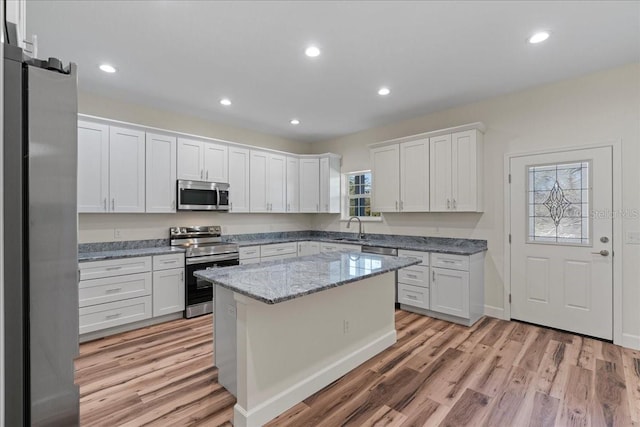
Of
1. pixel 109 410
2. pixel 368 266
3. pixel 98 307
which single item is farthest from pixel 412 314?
pixel 98 307

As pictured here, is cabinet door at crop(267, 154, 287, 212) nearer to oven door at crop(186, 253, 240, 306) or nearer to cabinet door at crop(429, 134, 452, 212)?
A: oven door at crop(186, 253, 240, 306)

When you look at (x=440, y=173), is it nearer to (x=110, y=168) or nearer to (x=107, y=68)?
(x=107, y=68)

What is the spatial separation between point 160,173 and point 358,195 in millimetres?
3207

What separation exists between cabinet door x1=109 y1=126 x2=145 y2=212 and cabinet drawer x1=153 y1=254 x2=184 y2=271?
671 mm

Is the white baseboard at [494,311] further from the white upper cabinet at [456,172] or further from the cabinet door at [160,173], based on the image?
the cabinet door at [160,173]

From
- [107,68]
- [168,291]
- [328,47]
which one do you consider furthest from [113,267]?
[328,47]

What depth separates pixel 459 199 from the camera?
4.01 metres

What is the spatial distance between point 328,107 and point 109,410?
382 cm

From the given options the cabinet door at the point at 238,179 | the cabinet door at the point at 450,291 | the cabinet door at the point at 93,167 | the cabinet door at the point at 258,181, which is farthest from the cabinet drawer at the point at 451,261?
the cabinet door at the point at 93,167

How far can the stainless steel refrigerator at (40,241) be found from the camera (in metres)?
0.67

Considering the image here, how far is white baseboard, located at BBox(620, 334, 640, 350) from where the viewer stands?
2991 millimetres

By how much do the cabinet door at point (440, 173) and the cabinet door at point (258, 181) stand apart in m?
2.59

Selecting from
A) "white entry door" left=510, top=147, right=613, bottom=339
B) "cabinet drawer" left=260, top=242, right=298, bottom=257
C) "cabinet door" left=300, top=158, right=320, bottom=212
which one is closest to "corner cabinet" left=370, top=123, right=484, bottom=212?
"white entry door" left=510, top=147, right=613, bottom=339

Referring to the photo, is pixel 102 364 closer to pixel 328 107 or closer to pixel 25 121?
pixel 25 121
